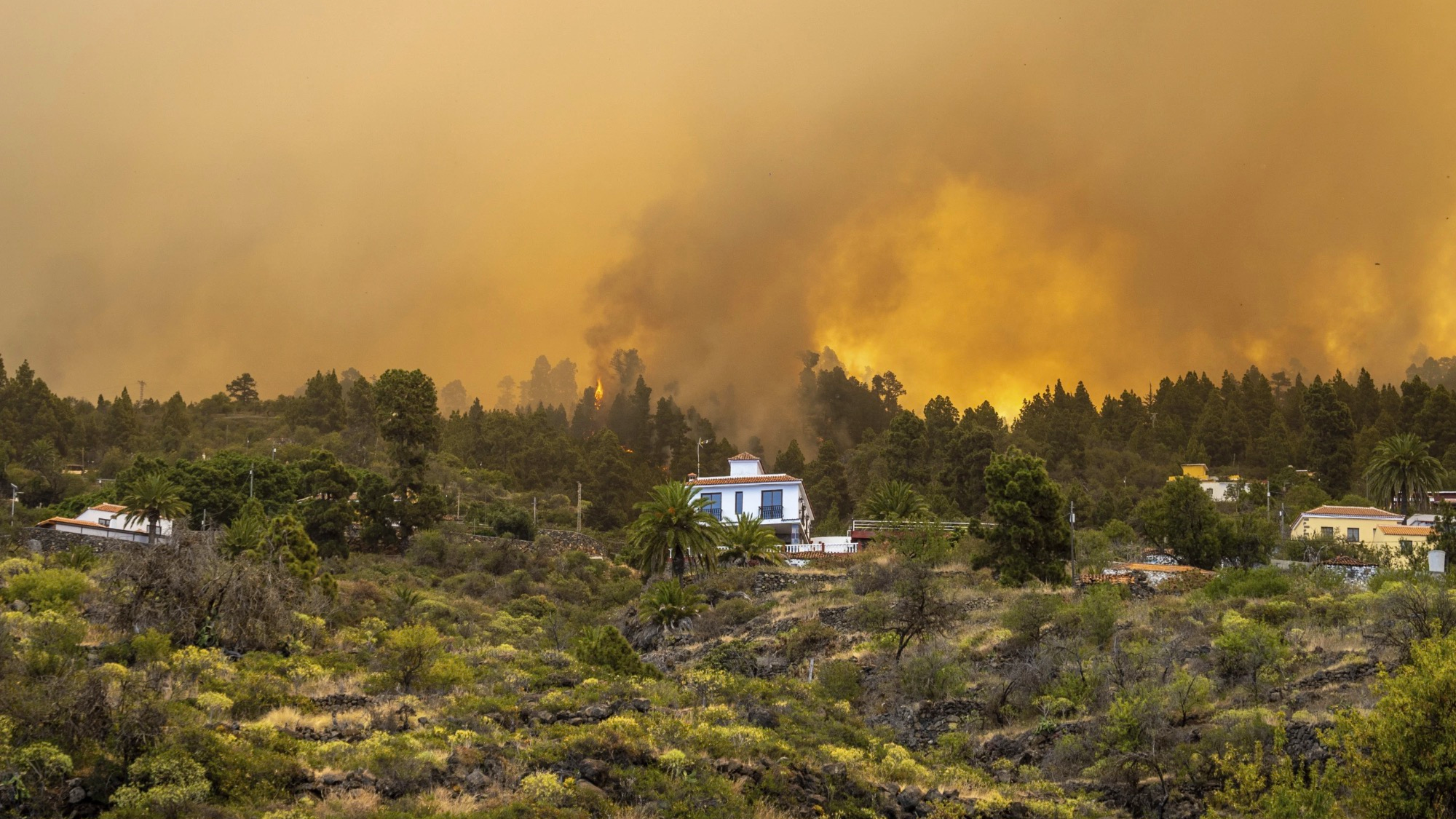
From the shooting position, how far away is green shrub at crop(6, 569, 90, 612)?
30938mm

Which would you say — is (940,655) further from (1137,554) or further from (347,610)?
(1137,554)

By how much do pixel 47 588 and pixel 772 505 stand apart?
39.9 metres

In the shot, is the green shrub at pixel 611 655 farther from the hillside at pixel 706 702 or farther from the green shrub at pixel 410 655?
the green shrub at pixel 410 655

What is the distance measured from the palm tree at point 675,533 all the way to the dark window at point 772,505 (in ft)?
50.4

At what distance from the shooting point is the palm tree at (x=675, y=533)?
48.1 m

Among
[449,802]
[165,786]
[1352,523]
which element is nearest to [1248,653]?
[449,802]

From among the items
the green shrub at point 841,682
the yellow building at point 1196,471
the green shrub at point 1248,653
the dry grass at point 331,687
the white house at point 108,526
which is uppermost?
the yellow building at point 1196,471

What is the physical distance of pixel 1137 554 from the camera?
55875 millimetres

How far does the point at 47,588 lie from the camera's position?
31438mm

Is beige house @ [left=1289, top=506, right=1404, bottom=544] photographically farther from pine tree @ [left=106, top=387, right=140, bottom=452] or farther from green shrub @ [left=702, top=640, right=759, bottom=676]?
pine tree @ [left=106, top=387, right=140, bottom=452]

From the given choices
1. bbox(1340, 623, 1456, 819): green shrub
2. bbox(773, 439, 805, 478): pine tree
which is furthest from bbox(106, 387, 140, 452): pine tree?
bbox(1340, 623, 1456, 819): green shrub

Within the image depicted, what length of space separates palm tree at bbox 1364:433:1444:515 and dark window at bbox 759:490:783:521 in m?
34.8

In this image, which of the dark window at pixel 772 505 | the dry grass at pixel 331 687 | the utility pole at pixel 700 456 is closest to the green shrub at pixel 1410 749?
the dry grass at pixel 331 687

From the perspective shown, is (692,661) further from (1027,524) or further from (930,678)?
(1027,524)
